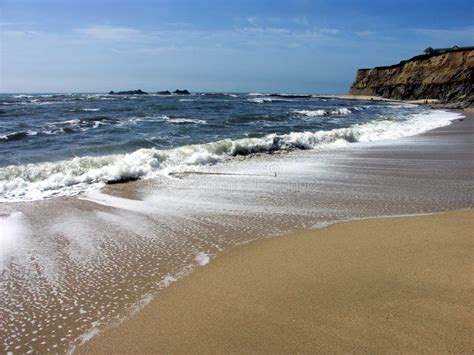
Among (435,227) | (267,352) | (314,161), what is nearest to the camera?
(267,352)

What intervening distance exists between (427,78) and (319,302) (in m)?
73.0

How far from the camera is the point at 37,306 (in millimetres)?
3438

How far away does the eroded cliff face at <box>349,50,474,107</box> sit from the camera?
5991 centimetres

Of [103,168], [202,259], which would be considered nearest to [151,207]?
[202,259]

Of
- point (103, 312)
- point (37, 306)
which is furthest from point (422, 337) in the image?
point (37, 306)

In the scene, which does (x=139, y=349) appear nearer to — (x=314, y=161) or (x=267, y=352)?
(x=267, y=352)

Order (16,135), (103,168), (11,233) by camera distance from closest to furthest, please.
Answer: (11,233)
(103,168)
(16,135)

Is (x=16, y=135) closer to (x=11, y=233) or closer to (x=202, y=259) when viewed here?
(x=11, y=233)

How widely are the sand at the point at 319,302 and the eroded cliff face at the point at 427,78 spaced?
5395cm

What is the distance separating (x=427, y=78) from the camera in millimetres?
67500

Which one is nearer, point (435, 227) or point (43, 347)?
point (43, 347)

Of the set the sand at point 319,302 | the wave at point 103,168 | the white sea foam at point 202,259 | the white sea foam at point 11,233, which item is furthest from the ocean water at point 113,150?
the sand at point 319,302

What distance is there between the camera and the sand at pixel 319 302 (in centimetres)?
286

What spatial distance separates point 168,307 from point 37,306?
110 centimetres
